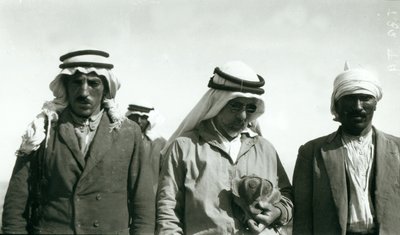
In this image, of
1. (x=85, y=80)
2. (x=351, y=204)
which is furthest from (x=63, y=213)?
(x=351, y=204)

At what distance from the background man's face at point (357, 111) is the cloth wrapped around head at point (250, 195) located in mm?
927

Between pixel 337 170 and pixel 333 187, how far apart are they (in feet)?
0.51

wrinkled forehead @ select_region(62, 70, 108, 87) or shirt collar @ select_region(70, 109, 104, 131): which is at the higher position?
wrinkled forehead @ select_region(62, 70, 108, 87)

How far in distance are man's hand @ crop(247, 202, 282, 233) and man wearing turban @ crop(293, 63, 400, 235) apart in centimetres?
39

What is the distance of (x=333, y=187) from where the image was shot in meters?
4.41

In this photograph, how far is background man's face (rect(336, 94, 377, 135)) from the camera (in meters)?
4.43

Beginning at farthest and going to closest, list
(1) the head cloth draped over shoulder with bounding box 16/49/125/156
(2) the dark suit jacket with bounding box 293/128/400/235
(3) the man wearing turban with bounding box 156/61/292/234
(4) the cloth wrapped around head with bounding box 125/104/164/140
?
(4) the cloth wrapped around head with bounding box 125/104/164/140 < (2) the dark suit jacket with bounding box 293/128/400/235 < (3) the man wearing turban with bounding box 156/61/292/234 < (1) the head cloth draped over shoulder with bounding box 16/49/125/156

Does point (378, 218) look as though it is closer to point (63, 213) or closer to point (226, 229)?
point (226, 229)

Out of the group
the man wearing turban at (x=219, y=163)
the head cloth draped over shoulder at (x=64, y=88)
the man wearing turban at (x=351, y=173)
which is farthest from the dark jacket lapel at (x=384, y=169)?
the head cloth draped over shoulder at (x=64, y=88)

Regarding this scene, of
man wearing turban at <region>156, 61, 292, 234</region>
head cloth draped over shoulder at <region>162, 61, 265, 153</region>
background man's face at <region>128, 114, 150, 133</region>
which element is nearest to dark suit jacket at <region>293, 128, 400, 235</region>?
man wearing turban at <region>156, 61, 292, 234</region>

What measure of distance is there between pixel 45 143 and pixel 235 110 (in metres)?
1.61

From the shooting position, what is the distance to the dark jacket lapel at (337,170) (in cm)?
432

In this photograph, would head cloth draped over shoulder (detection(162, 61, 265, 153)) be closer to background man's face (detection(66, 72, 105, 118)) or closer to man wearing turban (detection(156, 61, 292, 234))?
man wearing turban (detection(156, 61, 292, 234))

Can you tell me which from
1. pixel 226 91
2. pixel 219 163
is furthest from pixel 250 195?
pixel 226 91
